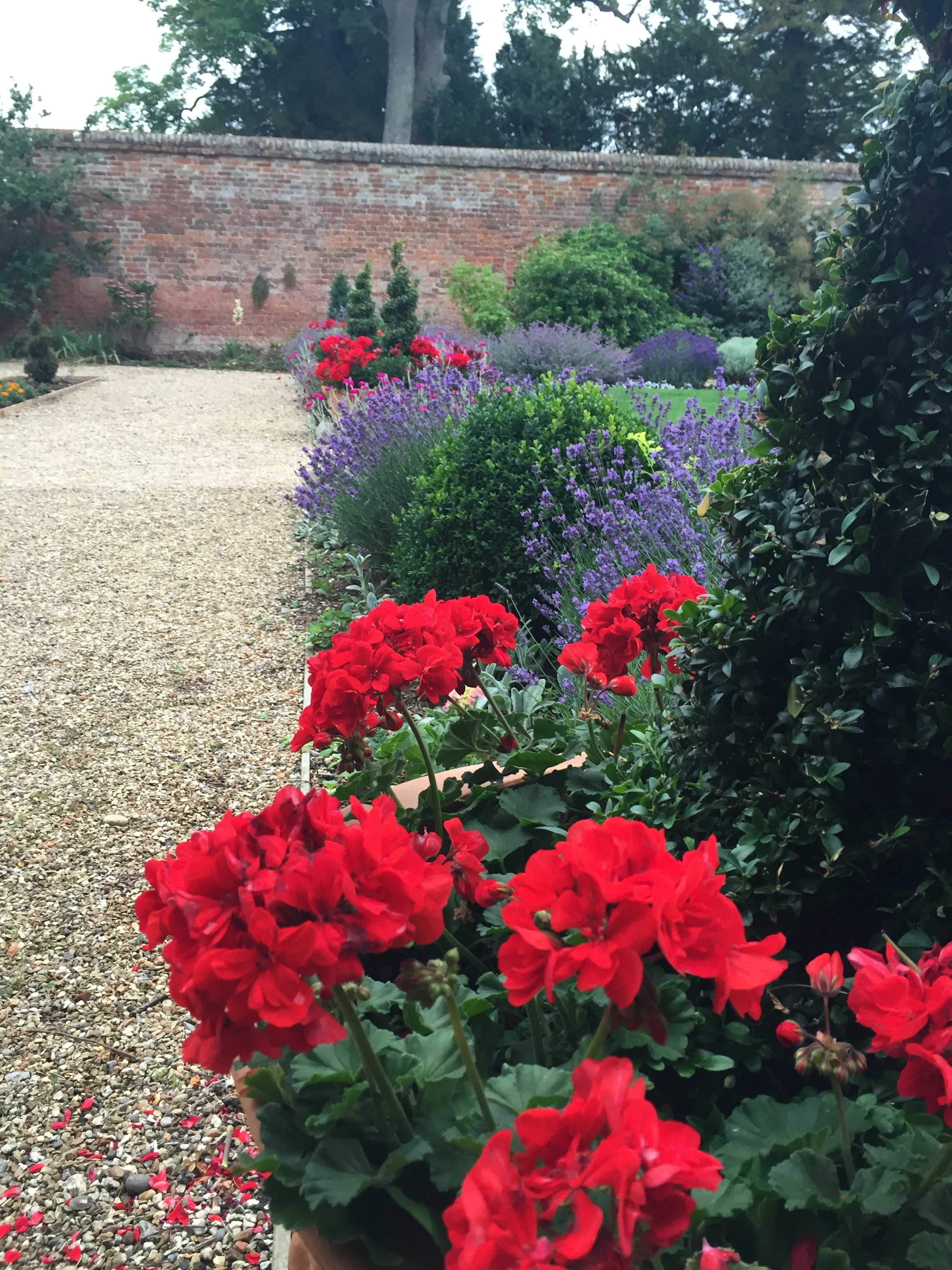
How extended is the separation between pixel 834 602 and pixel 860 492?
0.15 m

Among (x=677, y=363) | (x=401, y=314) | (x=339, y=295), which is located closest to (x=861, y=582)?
(x=401, y=314)

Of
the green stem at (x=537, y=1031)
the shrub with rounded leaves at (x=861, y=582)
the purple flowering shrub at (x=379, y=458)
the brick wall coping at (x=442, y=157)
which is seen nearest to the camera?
the green stem at (x=537, y=1031)

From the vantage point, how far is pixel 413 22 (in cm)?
2045

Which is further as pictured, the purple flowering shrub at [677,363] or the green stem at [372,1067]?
the purple flowering shrub at [677,363]

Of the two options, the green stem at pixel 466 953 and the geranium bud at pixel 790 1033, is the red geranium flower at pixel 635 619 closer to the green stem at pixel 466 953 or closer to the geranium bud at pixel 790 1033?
the green stem at pixel 466 953

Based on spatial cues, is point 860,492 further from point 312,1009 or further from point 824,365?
point 312,1009

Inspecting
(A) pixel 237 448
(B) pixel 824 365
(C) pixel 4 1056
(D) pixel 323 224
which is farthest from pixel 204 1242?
(D) pixel 323 224

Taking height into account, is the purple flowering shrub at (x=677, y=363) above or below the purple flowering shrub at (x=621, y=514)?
above

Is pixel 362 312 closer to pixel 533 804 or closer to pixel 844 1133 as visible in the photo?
pixel 533 804

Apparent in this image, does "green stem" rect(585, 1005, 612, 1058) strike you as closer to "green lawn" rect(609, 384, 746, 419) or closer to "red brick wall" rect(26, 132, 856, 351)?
"green lawn" rect(609, 384, 746, 419)

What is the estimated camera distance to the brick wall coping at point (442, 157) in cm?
1515

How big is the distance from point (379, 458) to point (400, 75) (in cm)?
1955

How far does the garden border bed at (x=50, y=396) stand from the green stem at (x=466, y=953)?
10292 millimetres

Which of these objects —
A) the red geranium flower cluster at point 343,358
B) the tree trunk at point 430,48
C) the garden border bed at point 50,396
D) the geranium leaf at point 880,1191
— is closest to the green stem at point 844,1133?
the geranium leaf at point 880,1191
